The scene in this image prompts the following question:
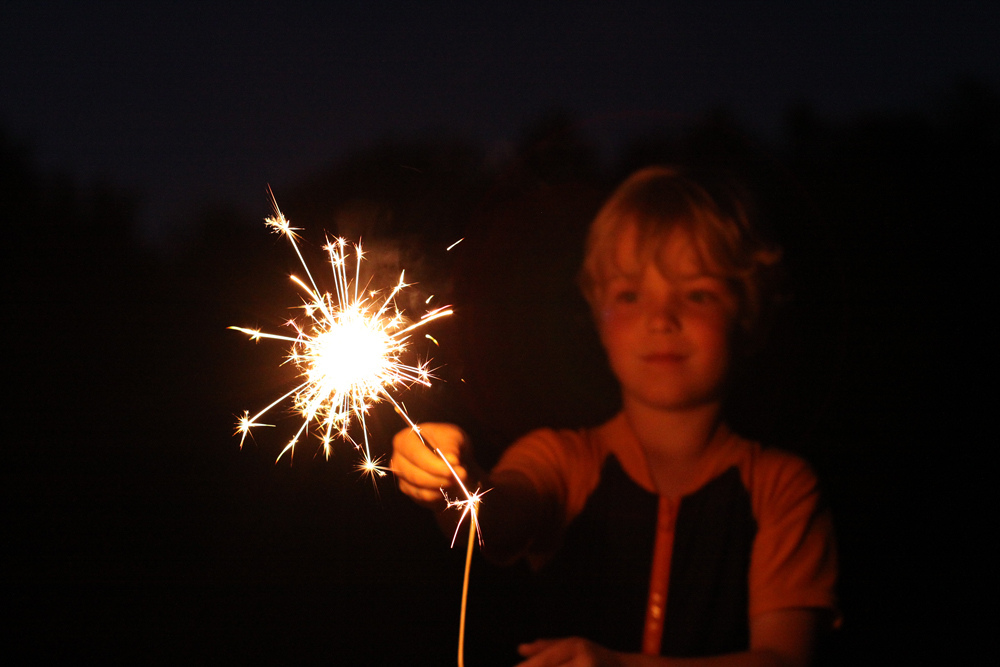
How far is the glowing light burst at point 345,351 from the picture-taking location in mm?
1161

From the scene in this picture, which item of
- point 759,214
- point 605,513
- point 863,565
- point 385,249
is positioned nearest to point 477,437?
point 605,513

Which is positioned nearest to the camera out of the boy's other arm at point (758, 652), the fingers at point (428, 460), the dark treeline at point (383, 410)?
the fingers at point (428, 460)

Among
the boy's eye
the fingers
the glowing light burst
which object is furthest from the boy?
the glowing light burst

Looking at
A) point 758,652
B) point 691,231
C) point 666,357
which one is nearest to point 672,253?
point 691,231

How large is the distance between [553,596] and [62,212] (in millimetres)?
1282

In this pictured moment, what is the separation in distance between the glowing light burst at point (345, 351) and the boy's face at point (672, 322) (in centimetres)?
36

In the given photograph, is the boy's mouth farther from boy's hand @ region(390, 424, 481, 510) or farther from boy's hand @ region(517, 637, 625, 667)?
boy's hand @ region(517, 637, 625, 667)

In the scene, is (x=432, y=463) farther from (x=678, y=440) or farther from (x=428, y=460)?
(x=678, y=440)

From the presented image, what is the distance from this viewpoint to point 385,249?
1254 millimetres

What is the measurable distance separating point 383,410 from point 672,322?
557 mm

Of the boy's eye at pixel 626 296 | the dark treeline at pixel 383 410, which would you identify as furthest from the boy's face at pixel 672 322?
the dark treeline at pixel 383 410

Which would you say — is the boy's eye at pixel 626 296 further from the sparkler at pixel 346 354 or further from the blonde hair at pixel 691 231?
the sparkler at pixel 346 354

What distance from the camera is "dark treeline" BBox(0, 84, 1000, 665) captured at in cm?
130

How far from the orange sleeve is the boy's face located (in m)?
0.20
